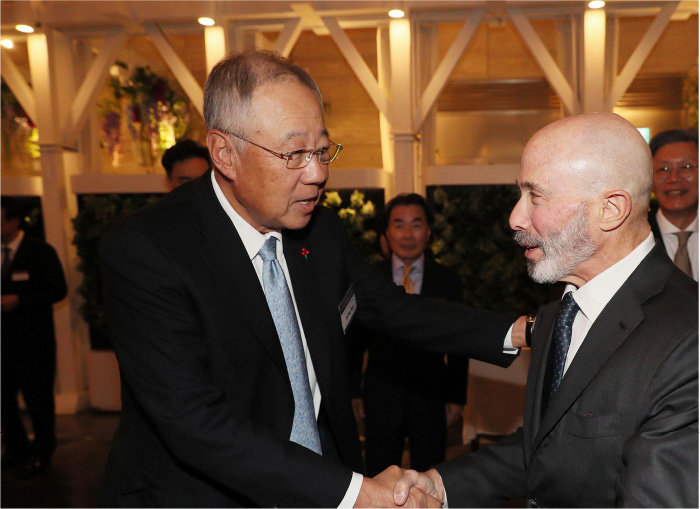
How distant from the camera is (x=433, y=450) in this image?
3.32 m

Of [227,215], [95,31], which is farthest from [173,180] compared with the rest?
[95,31]

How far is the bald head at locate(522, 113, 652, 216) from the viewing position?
4.70 feet

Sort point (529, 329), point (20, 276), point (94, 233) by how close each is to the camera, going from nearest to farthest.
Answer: point (529, 329) < point (20, 276) < point (94, 233)

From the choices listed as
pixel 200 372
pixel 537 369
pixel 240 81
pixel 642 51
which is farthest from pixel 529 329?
pixel 642 51

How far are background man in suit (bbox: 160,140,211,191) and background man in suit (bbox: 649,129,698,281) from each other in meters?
2.36

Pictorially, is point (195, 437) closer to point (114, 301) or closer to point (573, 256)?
point (114, 301)

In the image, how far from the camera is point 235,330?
5.47 feet

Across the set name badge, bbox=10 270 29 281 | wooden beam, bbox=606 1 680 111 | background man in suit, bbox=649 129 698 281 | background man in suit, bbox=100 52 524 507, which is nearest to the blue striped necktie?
background man in suit, bbox=100 52 524 507

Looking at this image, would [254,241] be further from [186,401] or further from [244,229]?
[186,401]

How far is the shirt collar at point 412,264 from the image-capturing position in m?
3.68

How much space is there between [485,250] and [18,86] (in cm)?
424

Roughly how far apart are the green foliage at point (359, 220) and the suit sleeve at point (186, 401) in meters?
3.58

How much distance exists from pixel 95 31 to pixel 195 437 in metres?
5.22

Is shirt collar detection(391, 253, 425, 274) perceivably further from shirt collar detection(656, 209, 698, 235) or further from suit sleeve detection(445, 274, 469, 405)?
Result: shirt collar detection(656, 209, 698, 235)
